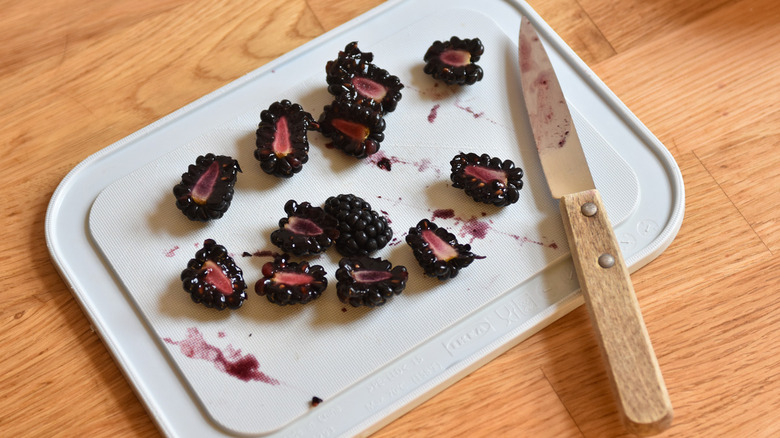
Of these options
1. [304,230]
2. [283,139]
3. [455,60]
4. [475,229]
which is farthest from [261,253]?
[455,60]

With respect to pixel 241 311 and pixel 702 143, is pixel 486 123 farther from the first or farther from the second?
pixel 241 311

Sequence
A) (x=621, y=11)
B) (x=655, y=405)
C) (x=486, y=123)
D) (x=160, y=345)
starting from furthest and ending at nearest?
(x=621, y=11), (x=486, y=123), (x=160, y=345), (x=655, y=405)

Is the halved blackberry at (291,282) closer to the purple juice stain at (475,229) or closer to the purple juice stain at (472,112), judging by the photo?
the purple juice stain at (475,229)

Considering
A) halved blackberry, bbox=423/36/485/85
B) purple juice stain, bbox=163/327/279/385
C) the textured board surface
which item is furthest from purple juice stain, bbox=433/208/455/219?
purple juice stain, bbox=163/327/279/385

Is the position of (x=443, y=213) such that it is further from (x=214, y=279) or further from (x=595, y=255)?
(x=214, y=279)

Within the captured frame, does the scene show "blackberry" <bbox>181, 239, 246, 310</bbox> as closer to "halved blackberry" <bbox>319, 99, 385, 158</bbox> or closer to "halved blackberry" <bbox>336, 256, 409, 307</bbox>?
"halved blackberry" <bbox>336, 256, 409, 307</bbox>

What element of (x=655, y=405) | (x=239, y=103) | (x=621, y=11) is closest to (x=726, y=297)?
(x=655, y=405)

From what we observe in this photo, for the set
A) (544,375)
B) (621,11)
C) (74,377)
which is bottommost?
(544,375)
